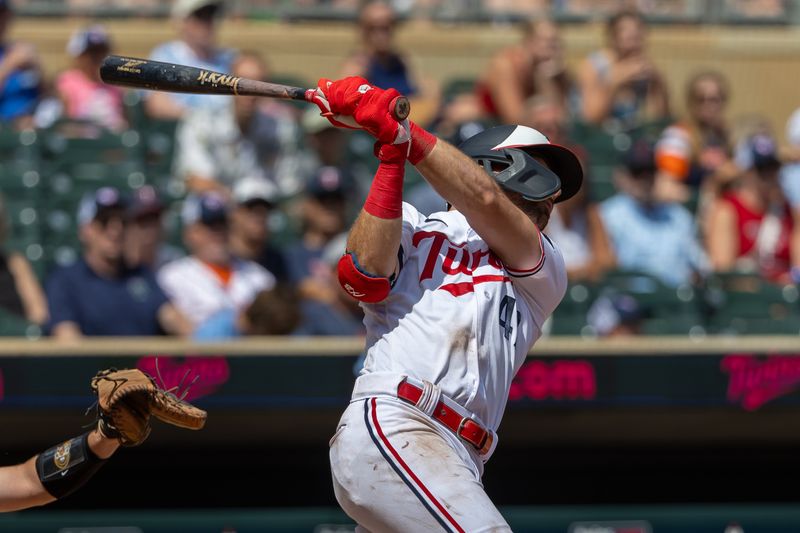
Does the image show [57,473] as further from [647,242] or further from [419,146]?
[647,242]

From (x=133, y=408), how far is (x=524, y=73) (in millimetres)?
4855

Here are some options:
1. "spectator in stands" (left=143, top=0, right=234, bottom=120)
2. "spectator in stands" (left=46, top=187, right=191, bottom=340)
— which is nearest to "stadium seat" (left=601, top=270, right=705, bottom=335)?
"spectator in stands" (left=46, top=187, right=191, bottom=340)

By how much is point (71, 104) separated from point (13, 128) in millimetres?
355

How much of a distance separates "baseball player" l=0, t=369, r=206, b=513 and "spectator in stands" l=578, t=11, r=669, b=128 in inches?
205

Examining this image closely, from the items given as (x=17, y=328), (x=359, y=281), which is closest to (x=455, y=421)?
(x=359, y=281)

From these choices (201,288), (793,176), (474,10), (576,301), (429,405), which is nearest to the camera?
(429,405)

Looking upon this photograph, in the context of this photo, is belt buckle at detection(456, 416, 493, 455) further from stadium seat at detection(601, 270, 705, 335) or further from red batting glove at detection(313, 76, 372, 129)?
stadium seat at detection(601, 270, 705, 335)

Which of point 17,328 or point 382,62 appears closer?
point 17,328

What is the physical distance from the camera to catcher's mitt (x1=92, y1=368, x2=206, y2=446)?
324cm

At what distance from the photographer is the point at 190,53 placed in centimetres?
748

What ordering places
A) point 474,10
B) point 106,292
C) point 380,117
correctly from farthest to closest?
point 474,10, point 106,292, point 380,117

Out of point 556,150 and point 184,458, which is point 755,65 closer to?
point 184,458

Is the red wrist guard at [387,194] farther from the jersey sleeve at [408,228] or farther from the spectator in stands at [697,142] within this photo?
the spectator in stands at [697,142]

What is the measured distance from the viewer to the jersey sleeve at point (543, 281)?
11.0 ft
